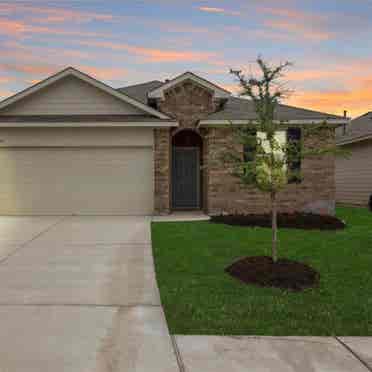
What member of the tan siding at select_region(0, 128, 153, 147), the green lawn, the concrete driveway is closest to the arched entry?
the tan siding at select_region(0, 128, 153, 147)

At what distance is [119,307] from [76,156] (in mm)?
10585

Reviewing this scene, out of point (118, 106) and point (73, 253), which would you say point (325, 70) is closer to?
point (118, 106)

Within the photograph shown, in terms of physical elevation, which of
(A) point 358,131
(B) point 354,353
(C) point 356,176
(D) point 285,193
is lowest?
(B) point 354,353

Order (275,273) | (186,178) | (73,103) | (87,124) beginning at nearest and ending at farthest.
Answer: (275,273) → (87,124) → (73,103) → (186,178)

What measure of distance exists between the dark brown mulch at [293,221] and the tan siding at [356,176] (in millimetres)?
7279

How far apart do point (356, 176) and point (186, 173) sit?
30.6 ft

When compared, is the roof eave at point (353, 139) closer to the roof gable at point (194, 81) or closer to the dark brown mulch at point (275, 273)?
the roof gable at point (194, 81)

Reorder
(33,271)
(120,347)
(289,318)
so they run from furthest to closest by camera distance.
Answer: (33,271), (289,318), (120,347)

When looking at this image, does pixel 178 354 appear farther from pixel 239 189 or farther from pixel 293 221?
pixel 239 189

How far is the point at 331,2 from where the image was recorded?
489 inches

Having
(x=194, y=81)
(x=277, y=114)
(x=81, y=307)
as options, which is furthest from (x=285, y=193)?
(x=81, y=307)

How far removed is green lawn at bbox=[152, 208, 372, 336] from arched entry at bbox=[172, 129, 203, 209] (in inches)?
260

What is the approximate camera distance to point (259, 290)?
582 centimetres

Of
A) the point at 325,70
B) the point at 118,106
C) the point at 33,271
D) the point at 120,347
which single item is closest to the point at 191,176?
the point at 118,106
